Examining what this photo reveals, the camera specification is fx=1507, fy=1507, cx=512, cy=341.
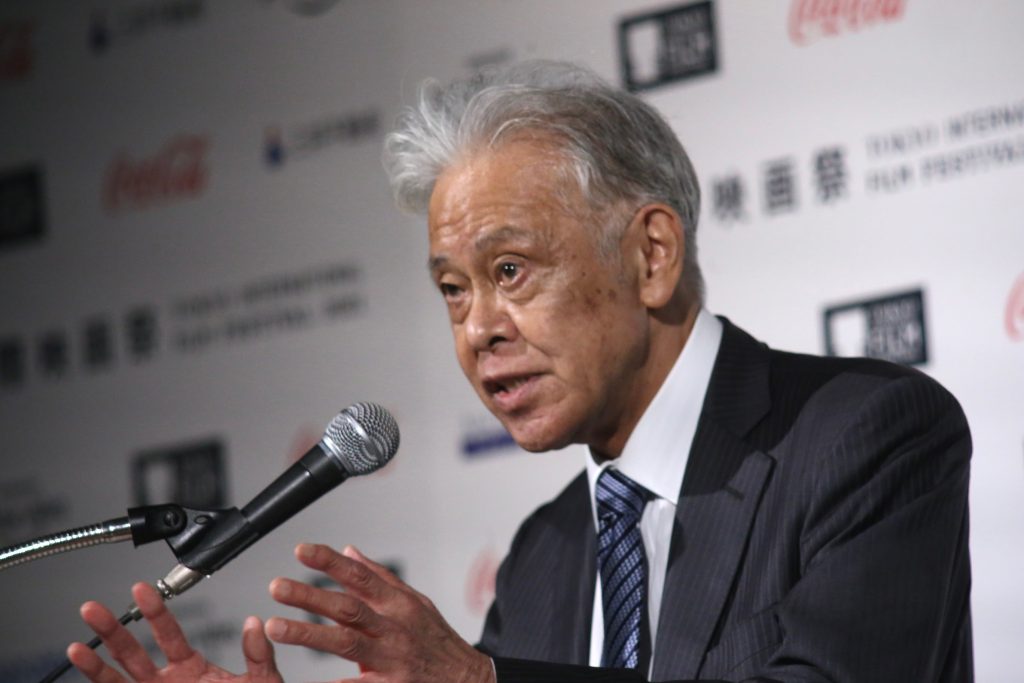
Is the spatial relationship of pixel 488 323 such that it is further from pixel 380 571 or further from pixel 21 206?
pixel 21 206

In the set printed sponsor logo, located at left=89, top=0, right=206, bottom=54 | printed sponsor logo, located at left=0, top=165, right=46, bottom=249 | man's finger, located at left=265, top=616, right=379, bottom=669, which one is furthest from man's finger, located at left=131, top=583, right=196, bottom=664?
printed sponsor logo, located at left=0, top=165, right=46, bottom=249

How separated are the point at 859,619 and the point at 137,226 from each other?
12.3 ft

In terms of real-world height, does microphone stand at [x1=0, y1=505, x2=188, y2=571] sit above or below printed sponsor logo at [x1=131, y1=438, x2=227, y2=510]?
above

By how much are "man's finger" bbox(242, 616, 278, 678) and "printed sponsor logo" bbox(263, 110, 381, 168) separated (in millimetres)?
2831

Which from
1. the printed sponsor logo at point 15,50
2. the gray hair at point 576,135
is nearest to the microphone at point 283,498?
the gray hair at point 576,135

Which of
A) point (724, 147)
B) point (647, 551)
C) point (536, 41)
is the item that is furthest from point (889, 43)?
point (647, 551)

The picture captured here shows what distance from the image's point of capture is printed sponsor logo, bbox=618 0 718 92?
404 centimetres

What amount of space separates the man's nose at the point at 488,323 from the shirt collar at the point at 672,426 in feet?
1.06

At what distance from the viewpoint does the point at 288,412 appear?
4.88 meters

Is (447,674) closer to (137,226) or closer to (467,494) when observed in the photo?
(467,494)

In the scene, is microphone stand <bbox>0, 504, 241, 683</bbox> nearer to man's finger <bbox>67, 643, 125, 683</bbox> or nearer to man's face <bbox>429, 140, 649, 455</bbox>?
man's finger <bbox>67, 643, 125, 683</bbox>

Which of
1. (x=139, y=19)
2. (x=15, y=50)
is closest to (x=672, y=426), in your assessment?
(x=139, y=19)

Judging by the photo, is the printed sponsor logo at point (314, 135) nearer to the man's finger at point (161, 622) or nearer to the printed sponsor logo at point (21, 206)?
the printed sponsor logo at point (21, 206)

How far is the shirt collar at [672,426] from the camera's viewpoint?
2703 mm
